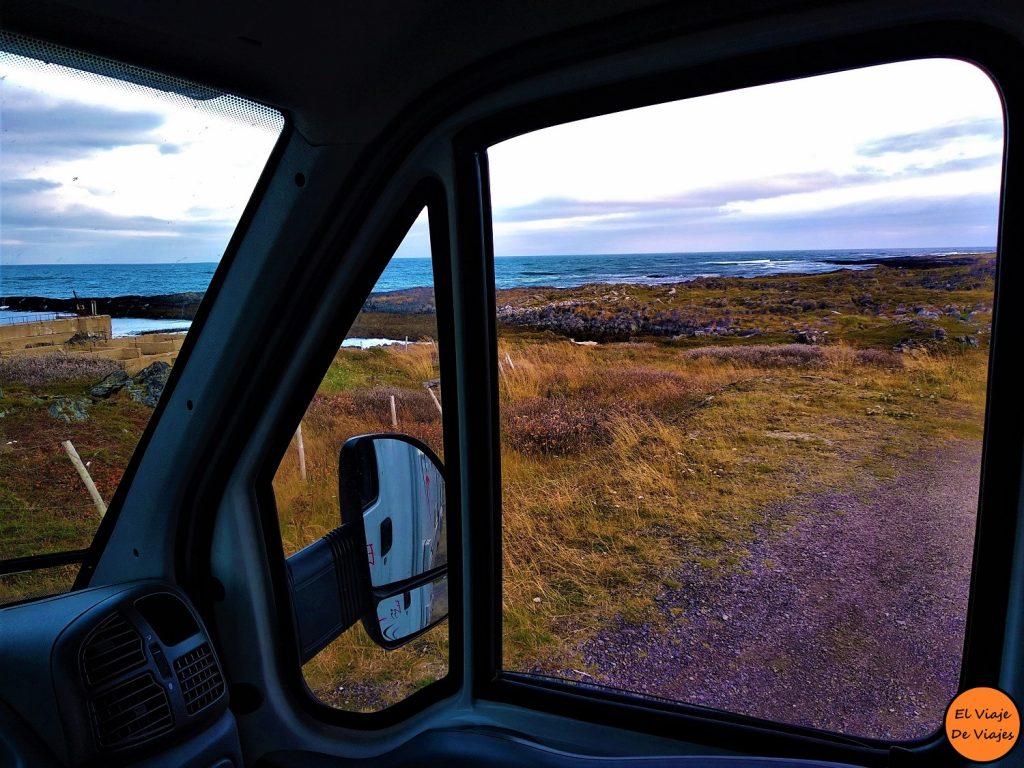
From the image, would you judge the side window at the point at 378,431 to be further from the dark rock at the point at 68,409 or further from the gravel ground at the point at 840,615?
the gravel ground at the point at 840,615

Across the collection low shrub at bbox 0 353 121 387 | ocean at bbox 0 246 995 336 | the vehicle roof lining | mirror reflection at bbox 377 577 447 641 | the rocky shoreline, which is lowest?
mirror reflection at bbox 377 577 447 641

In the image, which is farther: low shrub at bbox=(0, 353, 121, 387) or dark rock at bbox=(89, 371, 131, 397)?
dark rock at bbox=(89, 371, 131, 397)

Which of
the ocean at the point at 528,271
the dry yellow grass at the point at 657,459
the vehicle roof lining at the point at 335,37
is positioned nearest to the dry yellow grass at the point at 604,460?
the dry yellow grass at the point at 657,459

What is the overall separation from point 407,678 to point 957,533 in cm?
158

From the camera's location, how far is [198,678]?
67.1 inches

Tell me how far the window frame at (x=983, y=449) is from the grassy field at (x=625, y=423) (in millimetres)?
45

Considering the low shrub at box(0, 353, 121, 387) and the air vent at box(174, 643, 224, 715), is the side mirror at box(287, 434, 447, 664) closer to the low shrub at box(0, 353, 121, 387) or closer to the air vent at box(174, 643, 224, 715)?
the air vent at box(174, 643, 224, 715)

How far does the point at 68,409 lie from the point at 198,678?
0.72 meters

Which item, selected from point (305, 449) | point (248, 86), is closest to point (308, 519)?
point (305, 449)

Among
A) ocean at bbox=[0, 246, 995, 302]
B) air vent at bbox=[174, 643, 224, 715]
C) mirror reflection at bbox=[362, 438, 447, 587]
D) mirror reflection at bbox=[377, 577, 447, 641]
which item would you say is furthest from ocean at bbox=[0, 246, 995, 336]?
mirror reflection at bbox=[377, 577, 447, 641]

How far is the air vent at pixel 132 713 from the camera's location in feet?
4.82

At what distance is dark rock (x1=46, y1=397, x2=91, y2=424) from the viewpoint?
5.25ft

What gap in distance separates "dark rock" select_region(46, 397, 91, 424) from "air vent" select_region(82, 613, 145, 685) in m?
0.48

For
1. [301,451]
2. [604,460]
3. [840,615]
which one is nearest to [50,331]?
[301,451]
